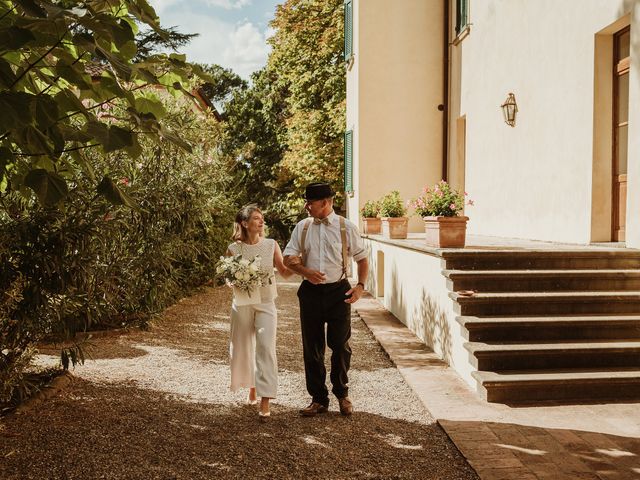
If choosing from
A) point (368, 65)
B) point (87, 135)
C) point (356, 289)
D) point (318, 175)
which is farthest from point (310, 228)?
point (318, 175)

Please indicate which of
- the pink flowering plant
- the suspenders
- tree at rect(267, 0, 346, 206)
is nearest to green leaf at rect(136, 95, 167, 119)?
the suspenders

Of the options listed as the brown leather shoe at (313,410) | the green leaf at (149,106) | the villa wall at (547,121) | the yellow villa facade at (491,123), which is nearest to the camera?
the green leaf at (149,106)

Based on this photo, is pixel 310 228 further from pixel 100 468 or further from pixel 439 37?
pixel 439 37

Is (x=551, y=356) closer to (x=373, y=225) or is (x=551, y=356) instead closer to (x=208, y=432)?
(x=208, y=432)

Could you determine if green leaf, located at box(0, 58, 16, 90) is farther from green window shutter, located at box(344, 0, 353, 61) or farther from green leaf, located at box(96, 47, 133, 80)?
green window shutter, located at box(344, 0, 353, 61)

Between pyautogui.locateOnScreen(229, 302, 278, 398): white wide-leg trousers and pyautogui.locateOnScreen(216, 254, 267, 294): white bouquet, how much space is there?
9.5 inches

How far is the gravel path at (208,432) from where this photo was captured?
4051 millimetres

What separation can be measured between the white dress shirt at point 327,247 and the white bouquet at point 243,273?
301 mm

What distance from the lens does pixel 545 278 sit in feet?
21.6

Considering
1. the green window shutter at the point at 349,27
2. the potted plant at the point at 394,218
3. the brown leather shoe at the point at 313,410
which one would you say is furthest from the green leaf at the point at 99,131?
the green window shutter at the point at 349,27

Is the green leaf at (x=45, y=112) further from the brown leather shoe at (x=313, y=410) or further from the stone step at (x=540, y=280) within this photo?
the stone step at (x=540, y=280)

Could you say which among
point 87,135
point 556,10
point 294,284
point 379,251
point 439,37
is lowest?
point 294,284

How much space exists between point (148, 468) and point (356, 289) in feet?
6.75

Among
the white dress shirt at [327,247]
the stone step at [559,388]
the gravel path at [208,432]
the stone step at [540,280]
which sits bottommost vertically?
the gravel path at [208,432]
